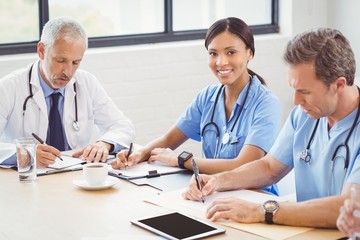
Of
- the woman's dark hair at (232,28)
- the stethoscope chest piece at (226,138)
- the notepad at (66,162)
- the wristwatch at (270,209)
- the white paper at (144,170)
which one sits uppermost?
the woman's dark hair at (232,28)

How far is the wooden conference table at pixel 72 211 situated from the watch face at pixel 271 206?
133 mm

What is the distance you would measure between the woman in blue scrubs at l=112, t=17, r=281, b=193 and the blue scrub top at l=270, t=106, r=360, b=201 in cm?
33

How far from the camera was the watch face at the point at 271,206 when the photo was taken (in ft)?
7.12

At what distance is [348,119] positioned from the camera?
2.32 m

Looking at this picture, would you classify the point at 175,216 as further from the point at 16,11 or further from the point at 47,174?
the point at 16,11

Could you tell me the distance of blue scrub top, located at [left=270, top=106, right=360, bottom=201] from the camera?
7.52 feet

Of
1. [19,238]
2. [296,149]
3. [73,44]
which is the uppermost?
[73,44]

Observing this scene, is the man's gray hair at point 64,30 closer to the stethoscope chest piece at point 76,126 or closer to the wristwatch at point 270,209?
the stethoscope chest piece at point 76,126

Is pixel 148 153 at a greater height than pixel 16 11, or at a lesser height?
lesser

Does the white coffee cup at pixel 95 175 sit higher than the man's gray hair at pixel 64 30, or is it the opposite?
the man's gray hair at pixel 64 30

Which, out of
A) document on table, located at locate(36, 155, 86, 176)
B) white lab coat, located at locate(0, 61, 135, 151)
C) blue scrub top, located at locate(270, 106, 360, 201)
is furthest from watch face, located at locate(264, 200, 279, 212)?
white lab coat, located at locate(0, 61, 135, 151)

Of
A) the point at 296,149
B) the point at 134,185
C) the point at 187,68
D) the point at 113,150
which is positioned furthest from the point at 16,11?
the point at 296,149

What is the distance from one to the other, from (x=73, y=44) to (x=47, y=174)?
65cm

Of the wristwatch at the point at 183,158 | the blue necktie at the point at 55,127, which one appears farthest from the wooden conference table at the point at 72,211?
the blue necktie at the point at 55,127
